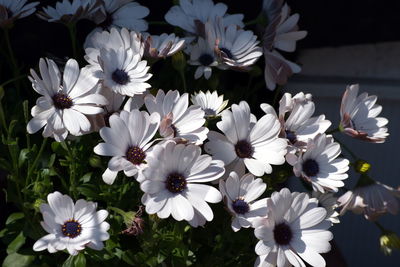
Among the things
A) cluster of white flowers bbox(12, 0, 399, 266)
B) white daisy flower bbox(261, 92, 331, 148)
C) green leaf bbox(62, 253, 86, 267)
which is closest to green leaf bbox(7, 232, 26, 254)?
green leaf bbox(62, 253, 86, 267)

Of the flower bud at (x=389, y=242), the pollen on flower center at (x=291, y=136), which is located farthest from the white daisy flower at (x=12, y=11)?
the flower bud at (x=389, y=242)

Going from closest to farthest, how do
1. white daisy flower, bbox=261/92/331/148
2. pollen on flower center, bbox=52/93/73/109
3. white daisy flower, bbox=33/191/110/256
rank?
white daisy flower, bbox=33/191/110/256 < pollen on flower center, bbox=52/93/73/109 < white daisy flower, bbox=261/92/331/148

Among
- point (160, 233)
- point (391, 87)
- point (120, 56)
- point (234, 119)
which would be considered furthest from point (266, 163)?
point (391, 87)

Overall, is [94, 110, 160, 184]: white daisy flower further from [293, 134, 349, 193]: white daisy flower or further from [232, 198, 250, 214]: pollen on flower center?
[293, 134, 349, 193]: white daisy flower

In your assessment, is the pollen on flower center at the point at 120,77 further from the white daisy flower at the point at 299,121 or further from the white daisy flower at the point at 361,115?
the white daisy flower at the point at 361,115

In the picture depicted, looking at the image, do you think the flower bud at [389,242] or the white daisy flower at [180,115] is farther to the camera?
the flower bud at [389,242]

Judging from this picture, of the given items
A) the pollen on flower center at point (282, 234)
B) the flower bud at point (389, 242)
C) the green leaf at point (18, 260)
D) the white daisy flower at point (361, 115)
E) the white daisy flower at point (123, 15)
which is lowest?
the green leaf at point (18, 260)
